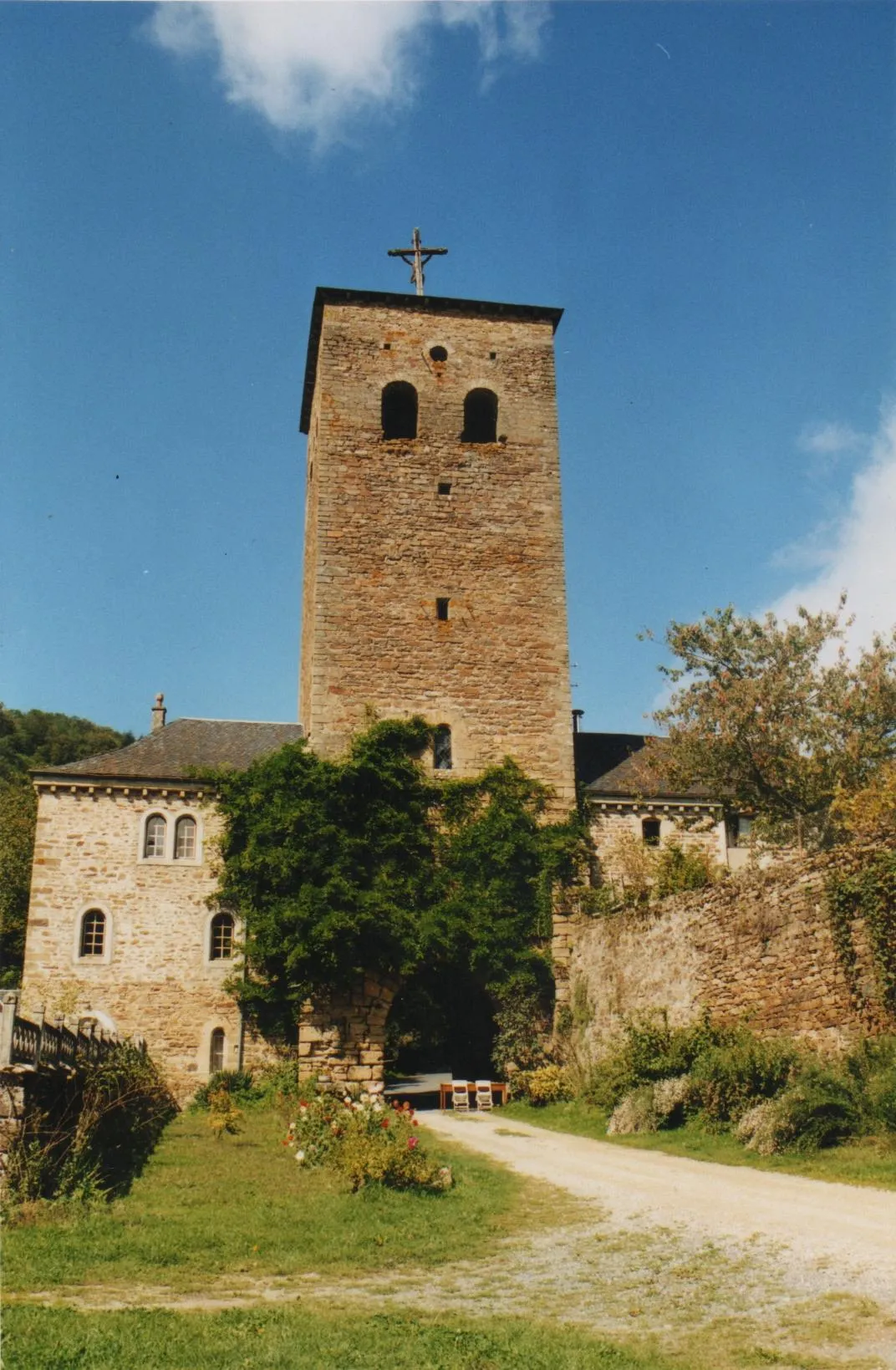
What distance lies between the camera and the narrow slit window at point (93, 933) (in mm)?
21625

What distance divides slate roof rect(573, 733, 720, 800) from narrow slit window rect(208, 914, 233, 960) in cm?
812

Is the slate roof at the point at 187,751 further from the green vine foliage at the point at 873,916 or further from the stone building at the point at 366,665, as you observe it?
the green vine foliage at the point at 873,916

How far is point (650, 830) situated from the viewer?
78.8ft

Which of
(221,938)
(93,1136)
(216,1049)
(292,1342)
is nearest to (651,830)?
(221,938)

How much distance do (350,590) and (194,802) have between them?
555 centimetres

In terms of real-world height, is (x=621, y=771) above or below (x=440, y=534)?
below

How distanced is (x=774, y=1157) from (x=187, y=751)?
16.4 metres

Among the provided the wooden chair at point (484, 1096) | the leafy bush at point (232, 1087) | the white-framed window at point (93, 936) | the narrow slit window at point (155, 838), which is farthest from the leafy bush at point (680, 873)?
the white-framed window at point (93, 936)

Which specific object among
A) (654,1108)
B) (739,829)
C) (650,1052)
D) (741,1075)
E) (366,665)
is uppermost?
(366,665)

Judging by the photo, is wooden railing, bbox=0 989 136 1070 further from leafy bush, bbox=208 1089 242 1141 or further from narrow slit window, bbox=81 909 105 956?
narrow slit window, bbox=81 909 105 956

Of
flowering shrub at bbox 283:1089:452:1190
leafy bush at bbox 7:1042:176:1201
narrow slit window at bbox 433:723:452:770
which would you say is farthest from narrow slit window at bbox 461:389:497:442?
flowering shrub at bbox 283:1089:452:1190

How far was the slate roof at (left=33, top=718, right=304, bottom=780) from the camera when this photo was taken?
74.5ft

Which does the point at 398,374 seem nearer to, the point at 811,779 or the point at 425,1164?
the point at 811,779

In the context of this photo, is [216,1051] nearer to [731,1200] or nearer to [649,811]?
[649,811]
